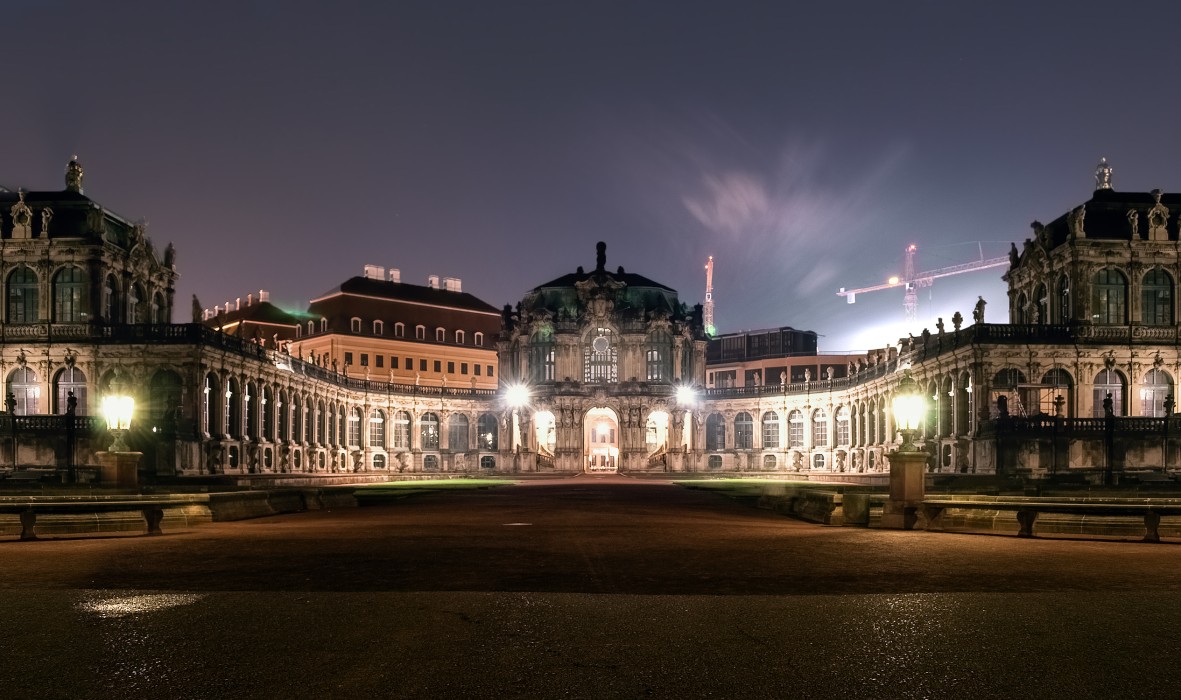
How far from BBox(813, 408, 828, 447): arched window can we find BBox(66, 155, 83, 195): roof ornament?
237ft

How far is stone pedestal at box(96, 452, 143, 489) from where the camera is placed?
33.2 meters

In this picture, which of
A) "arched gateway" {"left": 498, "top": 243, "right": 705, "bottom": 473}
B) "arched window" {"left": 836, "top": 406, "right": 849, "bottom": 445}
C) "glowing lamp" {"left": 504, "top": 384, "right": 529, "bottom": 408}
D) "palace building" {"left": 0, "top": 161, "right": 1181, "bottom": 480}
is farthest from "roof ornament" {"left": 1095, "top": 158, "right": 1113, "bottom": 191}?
"glowing lamp" {"left": 504, "top": 384, "right": 529, "bottom": 408}

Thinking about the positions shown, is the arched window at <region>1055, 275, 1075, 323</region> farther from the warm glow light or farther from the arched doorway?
the warm glow light

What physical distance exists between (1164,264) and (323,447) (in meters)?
72.4

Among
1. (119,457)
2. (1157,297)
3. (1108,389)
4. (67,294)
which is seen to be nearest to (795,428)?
(1108,389)

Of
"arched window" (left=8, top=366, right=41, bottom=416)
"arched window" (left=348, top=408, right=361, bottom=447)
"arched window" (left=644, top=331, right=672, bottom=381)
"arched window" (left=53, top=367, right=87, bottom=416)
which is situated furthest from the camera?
"arched window" (left=644, top=331, right=672, bottom=381)

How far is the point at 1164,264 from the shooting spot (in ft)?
235

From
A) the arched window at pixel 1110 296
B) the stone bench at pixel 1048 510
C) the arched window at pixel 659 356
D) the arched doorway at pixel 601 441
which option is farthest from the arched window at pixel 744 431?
the stone bench at pixel 1048 510

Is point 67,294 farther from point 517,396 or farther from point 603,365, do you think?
point 603,365

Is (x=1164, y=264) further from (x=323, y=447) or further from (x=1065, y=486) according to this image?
(x=323, y=447)

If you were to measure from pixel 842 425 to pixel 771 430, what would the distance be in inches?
401

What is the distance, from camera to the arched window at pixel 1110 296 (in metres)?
71.4

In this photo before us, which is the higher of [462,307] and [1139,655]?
[462,307]

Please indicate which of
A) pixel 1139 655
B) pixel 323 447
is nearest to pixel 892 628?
pixel 1139 655
